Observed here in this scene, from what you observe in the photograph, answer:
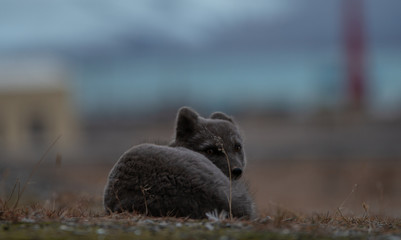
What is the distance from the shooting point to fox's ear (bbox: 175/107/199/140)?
248 inches

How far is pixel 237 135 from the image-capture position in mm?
6609

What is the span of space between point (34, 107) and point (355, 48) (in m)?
25.3

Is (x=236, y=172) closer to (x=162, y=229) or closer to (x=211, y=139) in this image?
(x=211, y=139)

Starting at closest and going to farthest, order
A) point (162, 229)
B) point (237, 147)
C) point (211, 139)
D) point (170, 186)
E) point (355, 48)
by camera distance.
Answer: point (162, 229) < point (170, 186) < point (211, 139) < point (237, 147) < point (355, 48)

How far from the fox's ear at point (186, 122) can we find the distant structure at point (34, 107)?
3869 centimetres

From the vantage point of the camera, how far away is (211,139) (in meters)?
6.23

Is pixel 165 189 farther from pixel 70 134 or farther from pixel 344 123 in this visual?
pixel 70 134

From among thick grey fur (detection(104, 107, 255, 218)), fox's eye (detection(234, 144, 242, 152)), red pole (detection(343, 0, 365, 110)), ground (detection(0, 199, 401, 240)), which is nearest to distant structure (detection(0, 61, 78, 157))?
red pole (detection(343, 0, 365, 110))

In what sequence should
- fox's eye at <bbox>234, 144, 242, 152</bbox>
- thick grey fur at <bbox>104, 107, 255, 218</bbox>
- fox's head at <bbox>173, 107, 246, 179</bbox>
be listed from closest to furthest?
thick grey fur at <bbox>104, 107, 255, 218</bbox> < fox's head at <bbox>173, 107, 246, 179</bbox> < fox's eye at <bbox>234, 144, 242, 152</bbox>

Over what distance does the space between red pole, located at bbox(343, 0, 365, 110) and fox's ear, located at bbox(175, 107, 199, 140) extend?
43714mm

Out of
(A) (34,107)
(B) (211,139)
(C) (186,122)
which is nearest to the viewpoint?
(B) (211,139)

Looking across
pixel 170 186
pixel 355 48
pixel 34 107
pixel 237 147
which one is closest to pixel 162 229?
pixel 170 186

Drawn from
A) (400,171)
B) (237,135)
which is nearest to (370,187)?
(400,171)

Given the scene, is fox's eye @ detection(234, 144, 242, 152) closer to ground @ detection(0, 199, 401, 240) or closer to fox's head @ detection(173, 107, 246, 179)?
fox's head @ detection(173, 107, 246, 179)
